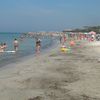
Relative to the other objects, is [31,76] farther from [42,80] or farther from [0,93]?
[0,93]

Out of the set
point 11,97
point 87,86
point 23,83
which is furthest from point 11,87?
point 87,86

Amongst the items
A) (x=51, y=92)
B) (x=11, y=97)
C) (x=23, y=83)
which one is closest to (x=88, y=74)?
(x=23, y=83)

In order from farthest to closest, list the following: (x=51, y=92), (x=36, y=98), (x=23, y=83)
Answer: (x=23, y=83) → (x=51, y=92) → (x=36, y=98)

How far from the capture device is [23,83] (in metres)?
12.2

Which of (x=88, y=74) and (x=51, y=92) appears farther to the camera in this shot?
(x=88, y=74)

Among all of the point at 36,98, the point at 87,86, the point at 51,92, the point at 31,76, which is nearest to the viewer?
the point at 36,98

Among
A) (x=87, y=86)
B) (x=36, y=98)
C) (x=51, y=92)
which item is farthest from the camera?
(x=87, y=86)

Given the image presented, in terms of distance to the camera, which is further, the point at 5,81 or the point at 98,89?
the point at 5,81

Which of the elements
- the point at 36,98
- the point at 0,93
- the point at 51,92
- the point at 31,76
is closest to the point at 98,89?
the point at 51,92

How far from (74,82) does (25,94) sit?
2.65m

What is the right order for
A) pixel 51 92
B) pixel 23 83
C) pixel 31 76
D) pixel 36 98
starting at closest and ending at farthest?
pixel 36 98
pixel 51 92
pixel 23 83
pixel 31 76

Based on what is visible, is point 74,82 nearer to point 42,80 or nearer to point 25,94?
point 42,80

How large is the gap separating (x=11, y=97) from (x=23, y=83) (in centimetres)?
243

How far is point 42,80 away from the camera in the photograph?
42.2 feet
